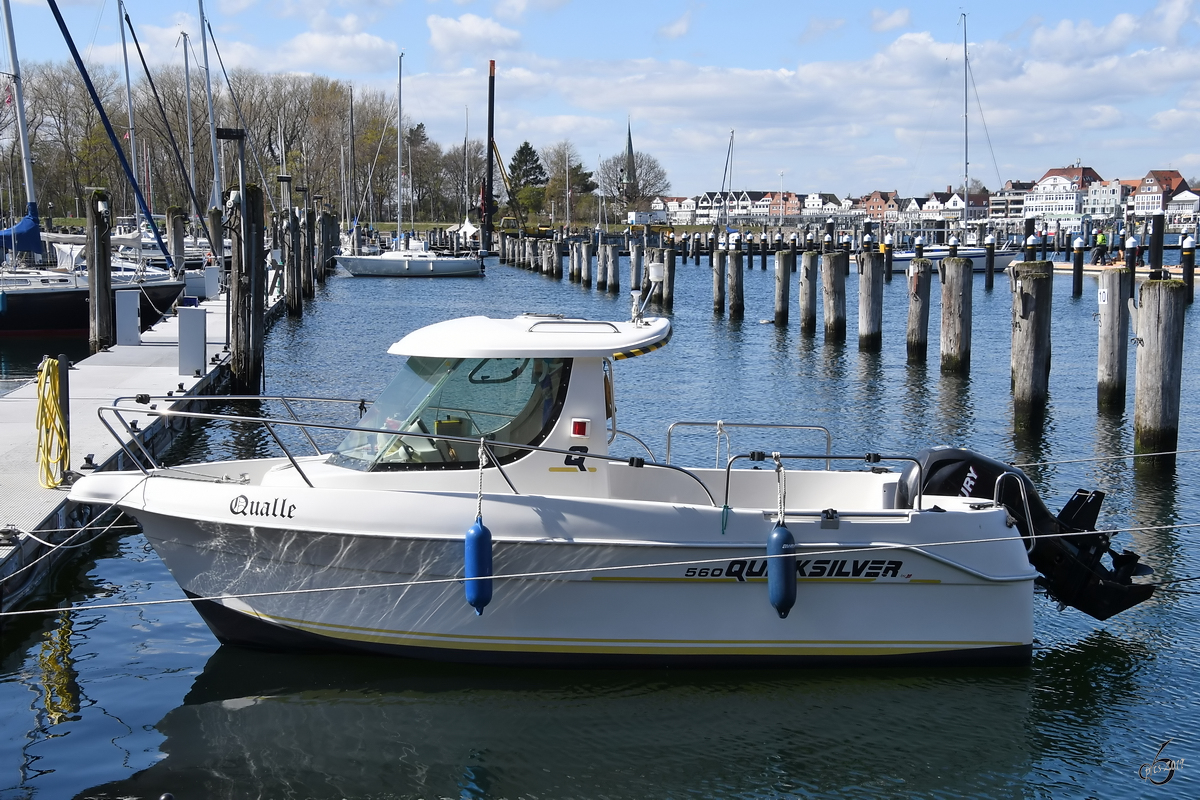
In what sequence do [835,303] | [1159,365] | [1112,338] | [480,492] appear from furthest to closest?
[835,303], [1112,338], [1159,365], [480,492]

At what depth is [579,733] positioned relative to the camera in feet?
22.5

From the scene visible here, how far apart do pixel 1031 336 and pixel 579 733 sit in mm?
11538

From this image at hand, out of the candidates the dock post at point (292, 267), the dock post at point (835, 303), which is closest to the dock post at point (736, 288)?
the dock post at point (835, 303)

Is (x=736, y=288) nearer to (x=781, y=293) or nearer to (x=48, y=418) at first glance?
(x=781, y=293)

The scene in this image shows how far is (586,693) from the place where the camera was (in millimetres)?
7277

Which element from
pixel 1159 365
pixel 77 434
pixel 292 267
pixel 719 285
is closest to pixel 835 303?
pixel 719 285

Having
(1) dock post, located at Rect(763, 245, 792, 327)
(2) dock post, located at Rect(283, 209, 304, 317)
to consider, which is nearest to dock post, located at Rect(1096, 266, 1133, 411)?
(1) dock post, located at Rect(763, 245, 792, 327)

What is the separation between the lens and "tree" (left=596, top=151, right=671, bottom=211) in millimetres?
121500

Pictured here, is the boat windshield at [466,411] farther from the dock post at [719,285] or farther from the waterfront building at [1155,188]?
the waterfront building at [1155,188]

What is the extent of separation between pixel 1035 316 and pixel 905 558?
9.96 m

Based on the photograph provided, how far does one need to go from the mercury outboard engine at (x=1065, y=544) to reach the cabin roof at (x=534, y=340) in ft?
6.92

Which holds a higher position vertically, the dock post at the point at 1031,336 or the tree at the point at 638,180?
the tree at the point at 638,180

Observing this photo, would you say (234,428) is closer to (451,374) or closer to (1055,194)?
(451,374)

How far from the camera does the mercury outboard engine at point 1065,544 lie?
24.6ft
